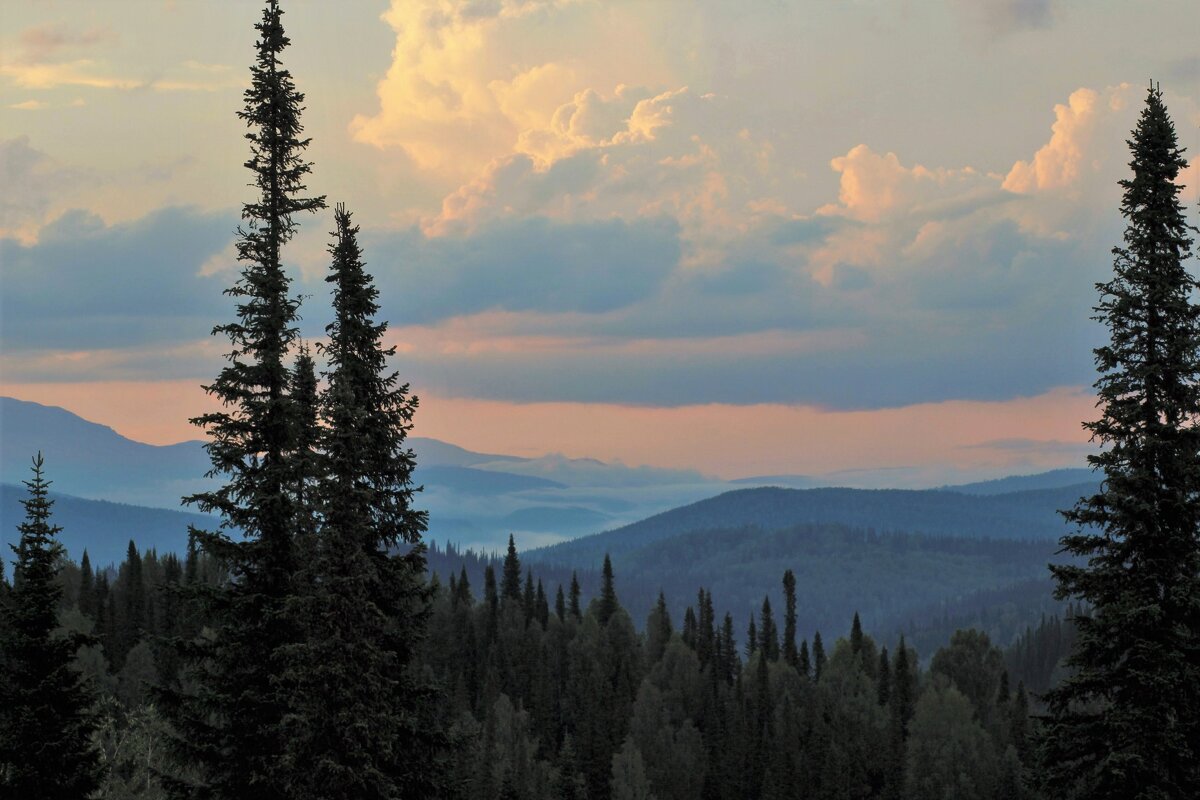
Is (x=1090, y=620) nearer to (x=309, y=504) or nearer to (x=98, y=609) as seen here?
(x=309, y=504)

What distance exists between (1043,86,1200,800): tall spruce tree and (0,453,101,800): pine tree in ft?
86.9

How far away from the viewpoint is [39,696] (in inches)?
1487

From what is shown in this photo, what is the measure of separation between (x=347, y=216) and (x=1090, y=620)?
22259 mm

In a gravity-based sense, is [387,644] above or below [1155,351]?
below

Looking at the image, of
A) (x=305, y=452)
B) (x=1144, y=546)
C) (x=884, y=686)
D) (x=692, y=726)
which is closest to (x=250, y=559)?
(x=305, y=452)

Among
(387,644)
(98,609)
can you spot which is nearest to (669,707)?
(98,609)

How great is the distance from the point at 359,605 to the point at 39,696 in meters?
11.8

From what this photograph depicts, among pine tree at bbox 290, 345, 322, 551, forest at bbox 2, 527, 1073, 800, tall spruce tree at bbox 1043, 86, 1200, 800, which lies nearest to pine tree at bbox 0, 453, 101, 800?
pine tree at bbox 290, 345, 322, 551

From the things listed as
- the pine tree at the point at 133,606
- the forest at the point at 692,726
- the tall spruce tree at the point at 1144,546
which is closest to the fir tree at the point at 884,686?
the forest at the point at 692,726

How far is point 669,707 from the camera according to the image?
187750 millimetres

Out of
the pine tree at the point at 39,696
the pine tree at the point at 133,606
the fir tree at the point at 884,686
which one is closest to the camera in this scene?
the pine tree at the point at 39,696

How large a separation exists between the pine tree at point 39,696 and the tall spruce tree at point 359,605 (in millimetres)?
8768

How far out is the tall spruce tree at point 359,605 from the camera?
105 feet

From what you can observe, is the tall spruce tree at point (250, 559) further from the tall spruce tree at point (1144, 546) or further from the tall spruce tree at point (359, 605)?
the tall spruce tree at point (1144, 546)
